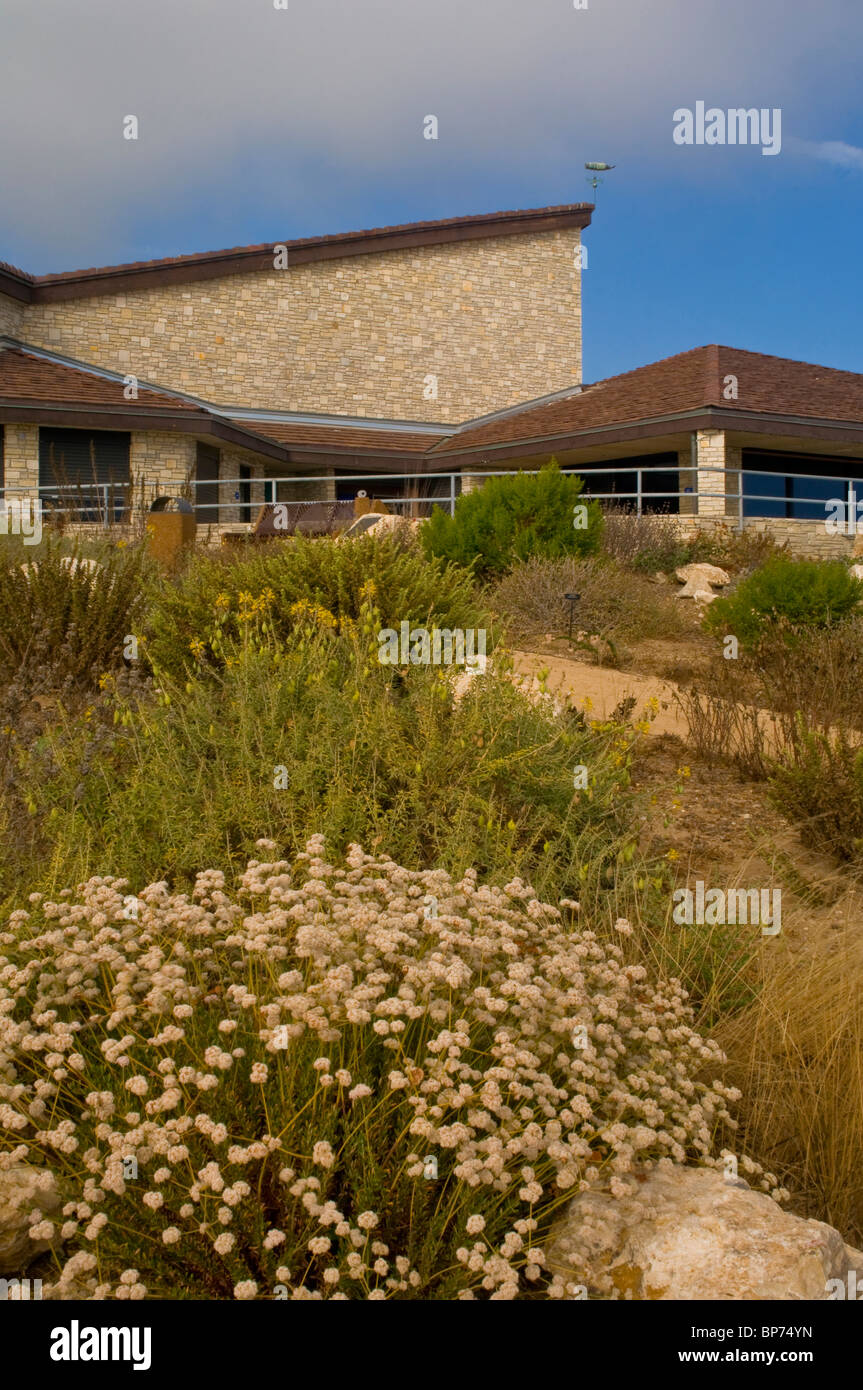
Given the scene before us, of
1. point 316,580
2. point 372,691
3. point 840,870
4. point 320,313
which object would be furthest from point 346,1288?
point 320,313

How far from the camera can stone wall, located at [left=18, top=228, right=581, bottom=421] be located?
2670cm

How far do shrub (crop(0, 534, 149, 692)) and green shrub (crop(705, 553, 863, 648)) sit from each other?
18.0ft

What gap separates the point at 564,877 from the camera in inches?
169

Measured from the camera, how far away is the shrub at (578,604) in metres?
10.8

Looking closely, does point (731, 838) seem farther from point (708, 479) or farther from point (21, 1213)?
point (708, 479)

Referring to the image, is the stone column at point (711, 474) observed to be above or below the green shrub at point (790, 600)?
above

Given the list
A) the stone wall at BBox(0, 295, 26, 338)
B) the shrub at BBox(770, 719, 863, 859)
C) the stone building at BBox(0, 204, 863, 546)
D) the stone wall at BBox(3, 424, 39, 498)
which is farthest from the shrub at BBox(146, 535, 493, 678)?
the stone wall at BBox(0, 295, 26, 338)

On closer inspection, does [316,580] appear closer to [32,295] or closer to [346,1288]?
[346,1288]

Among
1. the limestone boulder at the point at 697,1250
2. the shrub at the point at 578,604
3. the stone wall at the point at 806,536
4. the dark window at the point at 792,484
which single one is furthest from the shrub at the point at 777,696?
the dark window at the point at 792,484

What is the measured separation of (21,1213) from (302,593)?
5442 millimetres

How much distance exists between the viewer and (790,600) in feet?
34.1

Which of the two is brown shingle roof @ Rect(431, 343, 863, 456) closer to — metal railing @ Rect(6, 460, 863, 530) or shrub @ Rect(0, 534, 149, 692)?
metal railing @ Rect(6, 460, 863, 530)

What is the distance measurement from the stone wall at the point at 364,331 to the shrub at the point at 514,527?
52.6 feet

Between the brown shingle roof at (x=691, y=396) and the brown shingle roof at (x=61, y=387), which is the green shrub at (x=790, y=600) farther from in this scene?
the brown shingle roof at (x=61, y=387)
